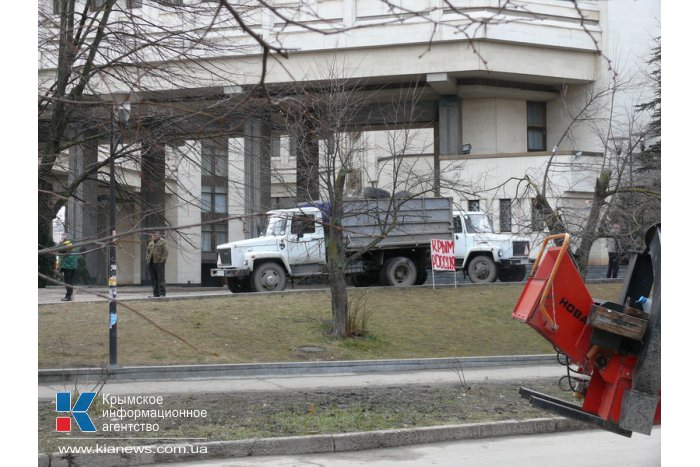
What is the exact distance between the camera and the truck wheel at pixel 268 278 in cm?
2280

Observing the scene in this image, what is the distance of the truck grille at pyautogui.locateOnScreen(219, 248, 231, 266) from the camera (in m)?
23.0

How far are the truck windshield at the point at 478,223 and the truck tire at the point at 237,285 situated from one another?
7.20m

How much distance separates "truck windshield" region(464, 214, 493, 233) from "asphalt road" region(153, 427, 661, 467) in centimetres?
1554

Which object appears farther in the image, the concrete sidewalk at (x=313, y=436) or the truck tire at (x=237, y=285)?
the truck tire at (x=237, y=285)

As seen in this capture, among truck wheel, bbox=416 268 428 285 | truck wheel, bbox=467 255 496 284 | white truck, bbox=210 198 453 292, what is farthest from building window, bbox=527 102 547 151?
white truck, bbox=210 198 453 292

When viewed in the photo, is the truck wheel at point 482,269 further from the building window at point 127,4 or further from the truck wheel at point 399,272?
the building window at point 127,4

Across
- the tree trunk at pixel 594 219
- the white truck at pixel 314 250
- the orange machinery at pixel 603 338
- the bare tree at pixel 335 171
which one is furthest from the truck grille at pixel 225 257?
the orange machinery at pixel 603 338

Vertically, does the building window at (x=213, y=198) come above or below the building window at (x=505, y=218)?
above

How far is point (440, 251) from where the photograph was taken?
876 inches

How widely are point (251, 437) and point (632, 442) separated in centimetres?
435

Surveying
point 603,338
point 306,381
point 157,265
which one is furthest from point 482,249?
point 603,338

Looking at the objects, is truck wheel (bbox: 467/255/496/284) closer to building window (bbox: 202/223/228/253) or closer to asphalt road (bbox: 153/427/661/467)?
asphalt road (bbox: 153/427/661/467)

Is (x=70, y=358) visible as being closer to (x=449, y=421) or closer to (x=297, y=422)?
(x=297, y=422)

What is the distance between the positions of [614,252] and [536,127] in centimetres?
1747
